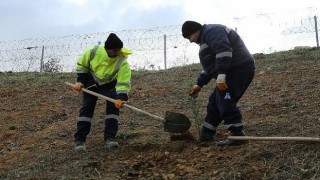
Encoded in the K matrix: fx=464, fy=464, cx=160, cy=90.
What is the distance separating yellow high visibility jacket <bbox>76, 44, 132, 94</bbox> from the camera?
566 cm

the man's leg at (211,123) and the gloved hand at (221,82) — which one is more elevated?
the gloved hand at (221,82)

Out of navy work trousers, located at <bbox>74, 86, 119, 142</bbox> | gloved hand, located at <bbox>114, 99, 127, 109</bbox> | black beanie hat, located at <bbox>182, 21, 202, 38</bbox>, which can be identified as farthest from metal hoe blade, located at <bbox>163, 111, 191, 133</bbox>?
black beanie hat, located at <bbox>182, 21, 202, 38</bbox>

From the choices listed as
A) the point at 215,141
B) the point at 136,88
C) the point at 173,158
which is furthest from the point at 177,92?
the point at 173,158

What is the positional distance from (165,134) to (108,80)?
104 centimetres

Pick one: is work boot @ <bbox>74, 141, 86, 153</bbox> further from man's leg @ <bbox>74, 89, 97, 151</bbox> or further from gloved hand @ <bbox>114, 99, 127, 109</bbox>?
gloved hand @ <bbox>114, 99, 127, 109</bbox>

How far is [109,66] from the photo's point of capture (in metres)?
5.75

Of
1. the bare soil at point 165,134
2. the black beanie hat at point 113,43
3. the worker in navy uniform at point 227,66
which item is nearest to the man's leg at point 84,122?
the bare soil at point 165,134

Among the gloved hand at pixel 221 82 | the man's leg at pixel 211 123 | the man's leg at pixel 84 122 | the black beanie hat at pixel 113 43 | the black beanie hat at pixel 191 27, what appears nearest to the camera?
the gloved hand at pixel 221 82

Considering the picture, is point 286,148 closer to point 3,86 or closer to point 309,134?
point 309,134

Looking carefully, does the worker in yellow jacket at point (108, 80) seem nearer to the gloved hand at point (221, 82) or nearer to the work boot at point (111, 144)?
the work boot at point (111, 144)

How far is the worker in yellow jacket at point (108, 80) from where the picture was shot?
5.61m

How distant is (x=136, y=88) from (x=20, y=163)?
16.4 ft

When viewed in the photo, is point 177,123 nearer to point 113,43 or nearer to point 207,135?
point 207,135

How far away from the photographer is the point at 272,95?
809 cm
